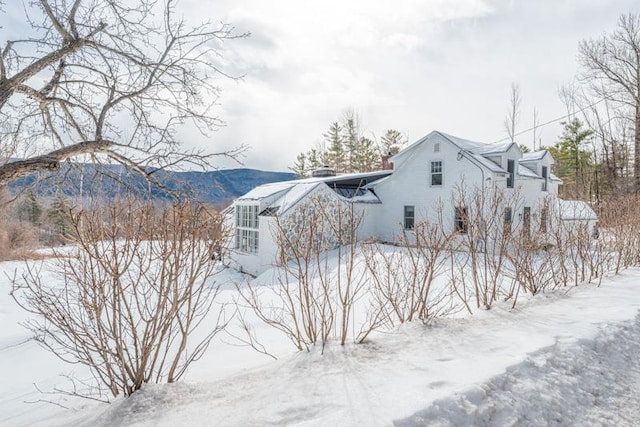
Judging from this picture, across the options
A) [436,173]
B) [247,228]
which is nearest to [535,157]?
[436,173]

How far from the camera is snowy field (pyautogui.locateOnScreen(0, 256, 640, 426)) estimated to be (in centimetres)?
256

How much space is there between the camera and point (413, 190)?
60.0 feet

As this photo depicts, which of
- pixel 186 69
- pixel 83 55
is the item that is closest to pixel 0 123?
pixel 83 55

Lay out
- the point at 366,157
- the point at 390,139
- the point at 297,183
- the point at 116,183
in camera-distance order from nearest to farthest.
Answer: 1. the point at 116,183
2. the point at 297,183
3. the point at 390,139
4. the point at 366,157

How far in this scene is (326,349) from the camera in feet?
13.1

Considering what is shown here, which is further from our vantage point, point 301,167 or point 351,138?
point 301,167

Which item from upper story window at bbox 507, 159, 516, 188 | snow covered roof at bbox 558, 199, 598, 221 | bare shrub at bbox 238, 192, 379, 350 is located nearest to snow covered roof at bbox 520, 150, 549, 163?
upper story window at bbox 507, 159, 516, 188

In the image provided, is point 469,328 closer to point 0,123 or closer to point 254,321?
point 254,321

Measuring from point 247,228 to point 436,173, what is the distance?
9574mm

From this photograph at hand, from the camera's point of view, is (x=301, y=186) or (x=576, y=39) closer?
(x=301, y=186)

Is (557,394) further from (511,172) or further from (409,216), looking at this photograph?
(409,216)

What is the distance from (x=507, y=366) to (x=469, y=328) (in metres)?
1.42

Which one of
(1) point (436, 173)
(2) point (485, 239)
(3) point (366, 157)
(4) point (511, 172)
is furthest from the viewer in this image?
(3) point (366, 157)

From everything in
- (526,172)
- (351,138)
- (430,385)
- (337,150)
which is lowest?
(430,385)
